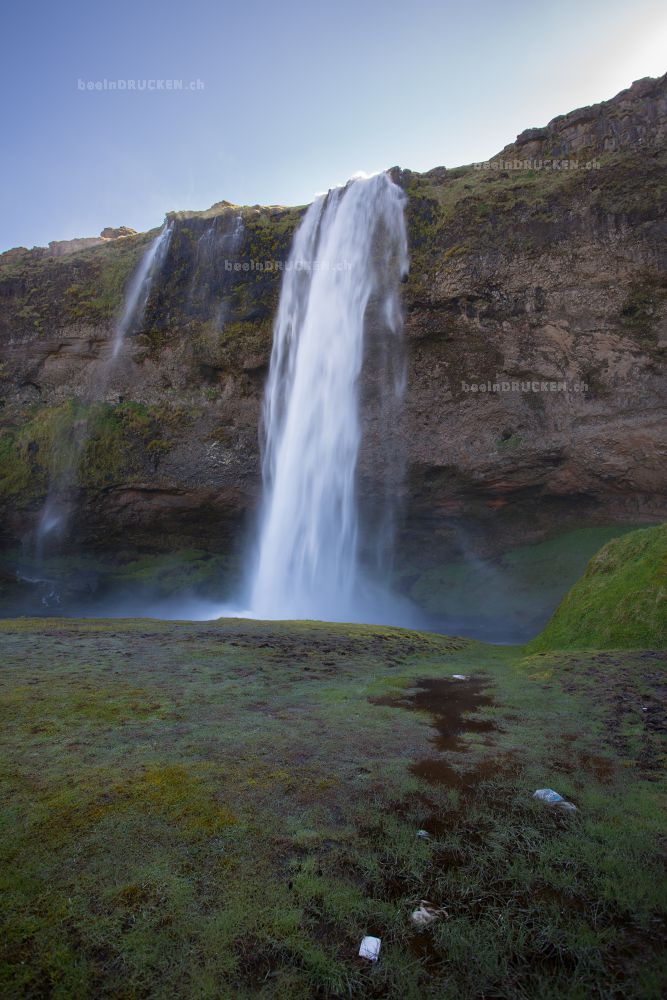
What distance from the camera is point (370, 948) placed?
3.21m

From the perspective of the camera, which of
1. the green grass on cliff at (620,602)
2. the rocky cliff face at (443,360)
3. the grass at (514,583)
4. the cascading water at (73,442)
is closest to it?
the green grass on cliff at (620,602)

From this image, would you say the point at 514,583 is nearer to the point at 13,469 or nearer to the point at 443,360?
the point at 443,360

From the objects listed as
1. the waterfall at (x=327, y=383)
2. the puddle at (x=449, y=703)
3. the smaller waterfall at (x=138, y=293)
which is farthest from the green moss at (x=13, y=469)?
the puddle at (x=449, y=703)

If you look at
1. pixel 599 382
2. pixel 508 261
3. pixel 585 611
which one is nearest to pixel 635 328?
pixel 599 382

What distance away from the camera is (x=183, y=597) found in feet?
105

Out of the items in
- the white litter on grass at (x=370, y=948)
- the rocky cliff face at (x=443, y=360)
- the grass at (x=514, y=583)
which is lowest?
the grass at (x=514, y=583)

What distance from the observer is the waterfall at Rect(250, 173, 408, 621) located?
99.1 ft

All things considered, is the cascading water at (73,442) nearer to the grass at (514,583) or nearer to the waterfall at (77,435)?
the waterfall at (77,435)

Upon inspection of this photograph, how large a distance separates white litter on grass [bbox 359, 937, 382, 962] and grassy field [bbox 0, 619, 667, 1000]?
5 cm

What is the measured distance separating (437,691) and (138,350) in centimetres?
3161

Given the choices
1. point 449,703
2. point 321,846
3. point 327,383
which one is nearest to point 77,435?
point 327,383

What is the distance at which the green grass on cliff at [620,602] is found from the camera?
41.3 feet

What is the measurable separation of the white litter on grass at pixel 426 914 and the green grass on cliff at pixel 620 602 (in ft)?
33.2

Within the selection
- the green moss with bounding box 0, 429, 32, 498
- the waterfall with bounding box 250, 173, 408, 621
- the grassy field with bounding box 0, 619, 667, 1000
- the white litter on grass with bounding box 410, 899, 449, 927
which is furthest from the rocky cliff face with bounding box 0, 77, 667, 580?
the white litter on grass with bounding box 410, 899, 449, 927
